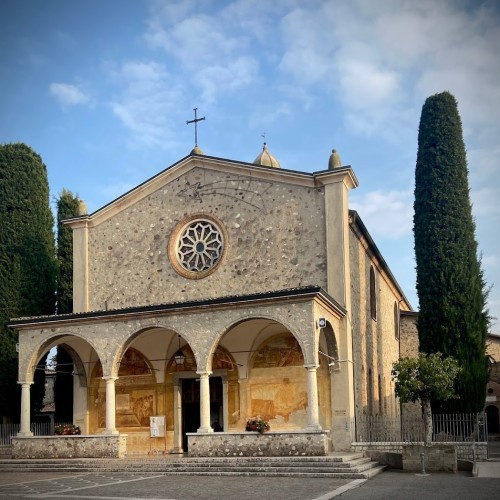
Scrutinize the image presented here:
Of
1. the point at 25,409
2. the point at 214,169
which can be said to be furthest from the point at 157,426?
the point at 214,169

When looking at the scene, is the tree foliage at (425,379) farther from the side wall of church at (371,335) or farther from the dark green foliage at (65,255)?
the dark green foliage at (65,255)

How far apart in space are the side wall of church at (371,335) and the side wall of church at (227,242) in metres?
2.06

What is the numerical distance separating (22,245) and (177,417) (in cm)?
988

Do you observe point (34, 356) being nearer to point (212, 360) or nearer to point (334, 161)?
point (212, 360)

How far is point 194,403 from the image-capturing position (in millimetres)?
21672

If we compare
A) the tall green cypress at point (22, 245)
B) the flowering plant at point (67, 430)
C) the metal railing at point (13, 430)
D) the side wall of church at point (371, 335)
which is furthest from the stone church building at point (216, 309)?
the tall green cypress at point (22, 245)

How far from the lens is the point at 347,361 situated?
19.5 metres

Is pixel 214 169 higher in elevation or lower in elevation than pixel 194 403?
higher

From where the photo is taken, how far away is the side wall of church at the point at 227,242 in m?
20.4

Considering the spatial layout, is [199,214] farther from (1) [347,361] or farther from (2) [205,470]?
(2) [205,470]

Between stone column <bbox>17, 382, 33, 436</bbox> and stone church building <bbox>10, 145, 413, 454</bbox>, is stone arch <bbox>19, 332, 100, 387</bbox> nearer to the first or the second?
stone church building <bbox>10, 145, 413, 454</bbox>

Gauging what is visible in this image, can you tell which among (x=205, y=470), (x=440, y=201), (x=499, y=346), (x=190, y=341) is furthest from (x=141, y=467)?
(x=499, y=346)

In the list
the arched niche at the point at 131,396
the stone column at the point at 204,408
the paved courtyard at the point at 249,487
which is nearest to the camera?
the paved courtyard at the point at 249,487

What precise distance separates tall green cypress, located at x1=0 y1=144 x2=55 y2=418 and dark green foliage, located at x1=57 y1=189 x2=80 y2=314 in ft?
1.01
